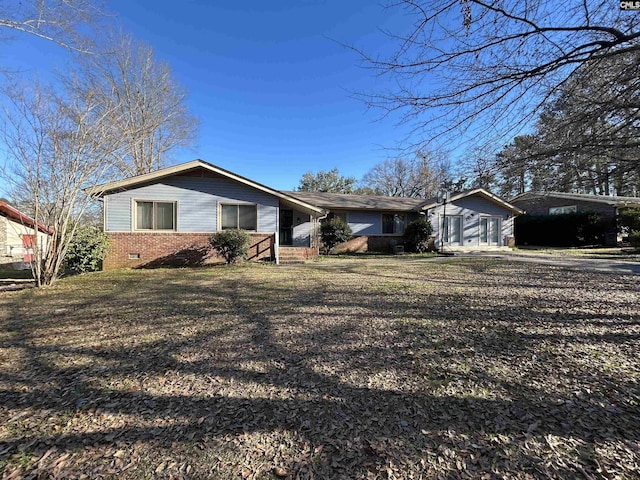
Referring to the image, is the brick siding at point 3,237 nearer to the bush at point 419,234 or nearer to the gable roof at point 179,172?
the gable roof at point 179,172

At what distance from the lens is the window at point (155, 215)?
11.9 m

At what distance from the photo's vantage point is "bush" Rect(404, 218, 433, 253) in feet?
57.6

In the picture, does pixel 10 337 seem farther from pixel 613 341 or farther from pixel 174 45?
pixel 174 45

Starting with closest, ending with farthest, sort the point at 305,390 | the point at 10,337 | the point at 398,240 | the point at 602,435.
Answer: the point at 602,435 < the point at 305,390 < the point at 10,337 < the point at 398,240

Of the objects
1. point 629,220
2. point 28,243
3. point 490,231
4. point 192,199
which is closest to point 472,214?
point 490,231

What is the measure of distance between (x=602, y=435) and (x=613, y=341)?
7.66 ft

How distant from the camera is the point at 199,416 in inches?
88.7

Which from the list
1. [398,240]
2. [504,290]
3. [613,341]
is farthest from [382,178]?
[613,341]

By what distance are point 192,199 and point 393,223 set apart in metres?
12.0

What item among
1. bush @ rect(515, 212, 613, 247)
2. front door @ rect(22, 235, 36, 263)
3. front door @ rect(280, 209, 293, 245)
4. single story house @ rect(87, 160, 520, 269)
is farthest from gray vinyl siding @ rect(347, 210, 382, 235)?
front door @ rect(22, 235, 36, 263)

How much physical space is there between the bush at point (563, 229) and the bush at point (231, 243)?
22254mm

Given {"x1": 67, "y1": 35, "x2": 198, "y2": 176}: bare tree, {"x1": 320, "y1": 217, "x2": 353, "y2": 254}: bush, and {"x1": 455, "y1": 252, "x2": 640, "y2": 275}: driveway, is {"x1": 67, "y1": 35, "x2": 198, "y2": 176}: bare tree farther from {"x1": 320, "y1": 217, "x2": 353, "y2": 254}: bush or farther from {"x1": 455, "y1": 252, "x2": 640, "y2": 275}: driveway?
{"x1": 455, "y1": 252, "x2": 640, "y2": 275}: driveway

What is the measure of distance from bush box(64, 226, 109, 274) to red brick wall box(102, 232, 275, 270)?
1.90 feet

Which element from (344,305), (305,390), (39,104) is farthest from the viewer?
(39,104)
